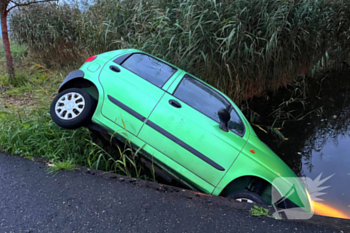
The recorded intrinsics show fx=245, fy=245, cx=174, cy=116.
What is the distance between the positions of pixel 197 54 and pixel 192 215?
310 cm

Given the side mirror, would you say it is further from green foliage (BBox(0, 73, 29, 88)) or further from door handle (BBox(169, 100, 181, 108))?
green foliage (BBox(0, 73, 29, 88))

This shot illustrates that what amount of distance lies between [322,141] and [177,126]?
12.3 ft

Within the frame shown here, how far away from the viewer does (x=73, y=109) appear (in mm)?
3219

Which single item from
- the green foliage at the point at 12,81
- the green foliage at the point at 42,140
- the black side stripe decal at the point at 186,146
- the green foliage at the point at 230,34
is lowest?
the green foliage at the point at 12,81

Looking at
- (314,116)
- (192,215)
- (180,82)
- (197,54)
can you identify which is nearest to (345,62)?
(314,116)

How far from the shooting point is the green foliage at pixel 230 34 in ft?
14.9

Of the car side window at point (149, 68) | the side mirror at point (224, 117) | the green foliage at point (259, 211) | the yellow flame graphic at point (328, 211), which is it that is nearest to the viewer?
the green foliage at point (259, 211)

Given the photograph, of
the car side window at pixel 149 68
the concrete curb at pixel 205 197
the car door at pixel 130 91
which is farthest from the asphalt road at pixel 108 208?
the car side window at pixel 149 68

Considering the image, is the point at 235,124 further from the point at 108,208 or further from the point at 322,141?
the point at 322,141

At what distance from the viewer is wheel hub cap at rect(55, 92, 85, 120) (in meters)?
3.21

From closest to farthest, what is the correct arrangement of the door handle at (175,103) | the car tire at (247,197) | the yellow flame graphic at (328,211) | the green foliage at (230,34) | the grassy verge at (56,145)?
the car tire at (247,197), the door handle at (175,103), the grassy verge at (56,145), the yellow flame graphic at (328,211), the green foliage at (230,34)

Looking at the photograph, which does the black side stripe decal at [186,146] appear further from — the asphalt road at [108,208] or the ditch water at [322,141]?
the ditch water at [322,141]

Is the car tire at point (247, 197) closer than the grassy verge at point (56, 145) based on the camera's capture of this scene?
Yes

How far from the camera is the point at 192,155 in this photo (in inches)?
116
